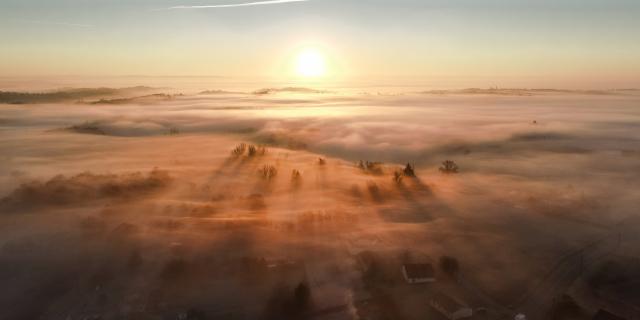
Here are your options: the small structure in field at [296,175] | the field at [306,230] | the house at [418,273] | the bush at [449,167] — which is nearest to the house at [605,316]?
the field at [306,230]

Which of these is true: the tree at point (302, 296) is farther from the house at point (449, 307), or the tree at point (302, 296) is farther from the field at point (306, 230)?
the house at point (449, 307)

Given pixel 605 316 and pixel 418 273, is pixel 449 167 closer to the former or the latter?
pixel 418 273

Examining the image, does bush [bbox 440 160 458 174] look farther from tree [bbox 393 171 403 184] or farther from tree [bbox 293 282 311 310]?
tree [bbox 293 282 311 310]

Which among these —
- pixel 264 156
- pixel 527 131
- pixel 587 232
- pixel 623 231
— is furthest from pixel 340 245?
pixel 527 131

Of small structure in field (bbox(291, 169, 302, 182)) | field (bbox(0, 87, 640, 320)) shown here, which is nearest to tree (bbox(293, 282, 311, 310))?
field (bbox(0, 87, 640, 320))

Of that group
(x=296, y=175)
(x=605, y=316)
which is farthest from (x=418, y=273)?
(x=296, y=175)

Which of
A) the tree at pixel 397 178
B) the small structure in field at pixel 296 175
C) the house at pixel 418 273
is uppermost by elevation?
the tree at pixel 397 178
